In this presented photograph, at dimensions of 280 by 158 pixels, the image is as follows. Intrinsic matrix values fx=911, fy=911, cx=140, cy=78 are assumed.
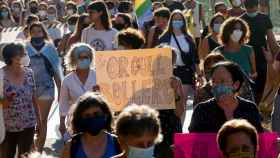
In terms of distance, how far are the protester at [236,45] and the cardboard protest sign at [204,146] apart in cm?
335

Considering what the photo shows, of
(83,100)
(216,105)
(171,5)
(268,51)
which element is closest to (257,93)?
(268,51)

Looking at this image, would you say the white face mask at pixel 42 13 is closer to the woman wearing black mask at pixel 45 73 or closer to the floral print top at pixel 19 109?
the woman wearing black mask at pixel 45 73

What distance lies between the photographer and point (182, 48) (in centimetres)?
1080

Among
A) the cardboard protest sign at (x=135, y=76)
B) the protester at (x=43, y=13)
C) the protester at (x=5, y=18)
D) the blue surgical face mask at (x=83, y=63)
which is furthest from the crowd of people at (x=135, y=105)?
the protester at (x=5, y=18)

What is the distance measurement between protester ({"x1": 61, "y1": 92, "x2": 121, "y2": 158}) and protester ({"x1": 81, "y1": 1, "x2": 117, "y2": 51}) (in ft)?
14.1

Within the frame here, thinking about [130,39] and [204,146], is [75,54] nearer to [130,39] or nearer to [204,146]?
[130,39]

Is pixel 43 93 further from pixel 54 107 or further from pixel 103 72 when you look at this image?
pixel 54 107

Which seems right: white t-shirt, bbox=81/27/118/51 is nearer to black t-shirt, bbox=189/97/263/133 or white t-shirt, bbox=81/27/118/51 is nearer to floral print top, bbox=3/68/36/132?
floral print top, bbox=3/68/36/132

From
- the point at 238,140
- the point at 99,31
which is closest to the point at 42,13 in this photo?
the point at 99,31

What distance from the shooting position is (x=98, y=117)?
5.64 m

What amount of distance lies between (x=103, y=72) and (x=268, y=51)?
3.30m

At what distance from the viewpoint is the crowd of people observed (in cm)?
512

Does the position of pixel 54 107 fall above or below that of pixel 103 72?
below

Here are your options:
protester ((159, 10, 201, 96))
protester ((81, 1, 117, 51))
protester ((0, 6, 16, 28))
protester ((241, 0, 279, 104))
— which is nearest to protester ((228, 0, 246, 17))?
protester ((159, 10, 201, 96))
